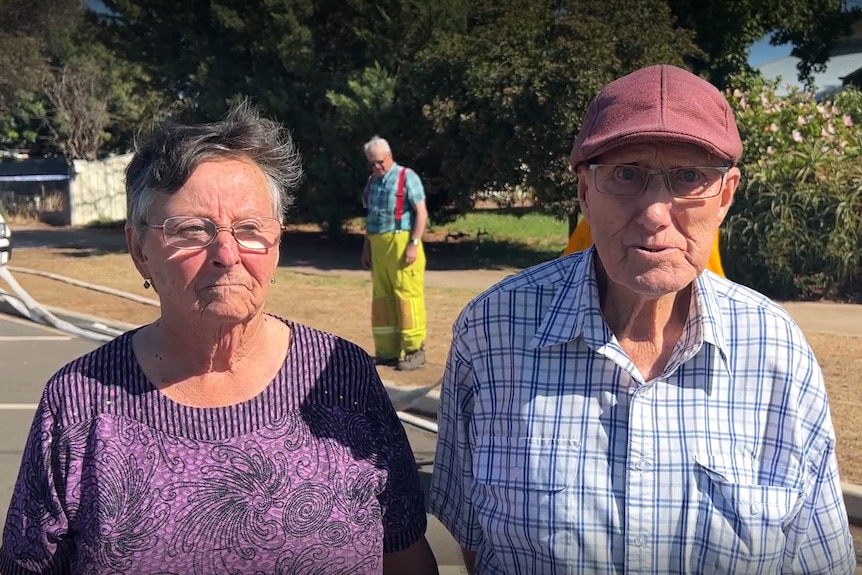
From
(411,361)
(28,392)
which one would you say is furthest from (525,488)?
(28,392)

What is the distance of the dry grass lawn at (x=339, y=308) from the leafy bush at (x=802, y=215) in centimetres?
226

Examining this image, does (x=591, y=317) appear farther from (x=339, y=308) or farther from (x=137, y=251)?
(x=339, y=308)

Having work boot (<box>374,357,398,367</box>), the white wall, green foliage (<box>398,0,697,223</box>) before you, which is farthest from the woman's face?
the white wall

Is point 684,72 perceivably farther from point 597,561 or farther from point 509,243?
point 509,243

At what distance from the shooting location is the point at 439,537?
4.14 m

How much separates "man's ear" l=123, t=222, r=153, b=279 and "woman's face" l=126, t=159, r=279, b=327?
0.02 meters

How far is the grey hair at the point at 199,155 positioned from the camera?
191cm

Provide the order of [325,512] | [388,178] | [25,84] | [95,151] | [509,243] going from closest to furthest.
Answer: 1. [325,512]
2. [388,178]
3. [509,243]
4. [25,84]
5. [95,151]

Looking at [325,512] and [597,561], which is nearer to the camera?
[597,561]

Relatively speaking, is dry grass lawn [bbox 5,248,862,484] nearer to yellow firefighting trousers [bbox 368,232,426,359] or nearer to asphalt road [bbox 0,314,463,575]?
yellow firefighting trousers [bbox 368,232,426,359]

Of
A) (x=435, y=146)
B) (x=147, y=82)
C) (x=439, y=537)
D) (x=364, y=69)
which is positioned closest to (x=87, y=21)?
(x=147, y=82)

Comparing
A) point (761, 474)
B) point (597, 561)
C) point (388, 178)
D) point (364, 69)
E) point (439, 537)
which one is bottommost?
point (439, 537)

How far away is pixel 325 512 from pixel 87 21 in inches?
661

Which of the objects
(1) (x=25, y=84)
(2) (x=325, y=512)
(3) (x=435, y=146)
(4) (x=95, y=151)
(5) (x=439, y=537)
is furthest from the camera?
(4) (x=95, y=151)
